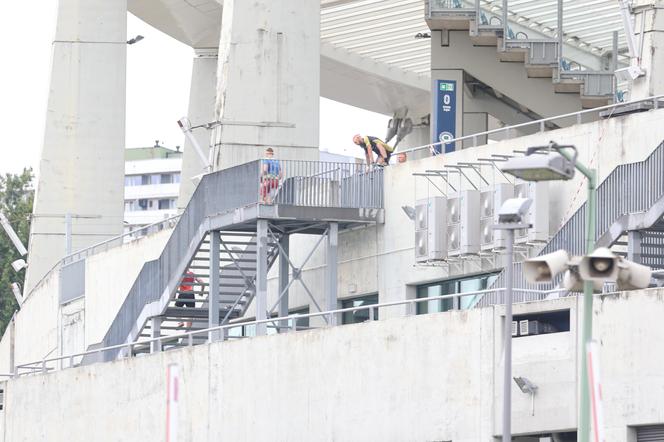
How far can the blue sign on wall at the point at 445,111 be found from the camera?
56469 millimetres

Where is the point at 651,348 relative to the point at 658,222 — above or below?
below

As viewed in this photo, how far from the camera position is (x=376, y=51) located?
7956 cm

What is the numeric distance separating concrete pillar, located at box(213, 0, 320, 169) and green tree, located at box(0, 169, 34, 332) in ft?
182

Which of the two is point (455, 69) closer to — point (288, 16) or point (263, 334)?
point (288, 16)

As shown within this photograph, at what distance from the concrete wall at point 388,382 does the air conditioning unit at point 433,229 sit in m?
4.06

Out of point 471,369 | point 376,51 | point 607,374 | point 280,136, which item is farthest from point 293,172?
point 376,51

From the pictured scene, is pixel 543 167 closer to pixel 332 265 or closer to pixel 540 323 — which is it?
pixel 540 323

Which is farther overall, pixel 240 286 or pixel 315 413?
pixel 240 286

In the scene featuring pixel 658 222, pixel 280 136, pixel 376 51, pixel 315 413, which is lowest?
pixel 315 413

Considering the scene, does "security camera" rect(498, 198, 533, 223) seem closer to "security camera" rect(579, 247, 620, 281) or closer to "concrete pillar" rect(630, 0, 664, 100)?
"security camera" rect(579, 247, 620, 281)

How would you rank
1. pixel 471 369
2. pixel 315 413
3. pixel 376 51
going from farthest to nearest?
pixel 376 51 < pixel 315 413 < pixel 471 369

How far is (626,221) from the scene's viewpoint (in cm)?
3919

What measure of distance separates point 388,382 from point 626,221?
531 centimetres

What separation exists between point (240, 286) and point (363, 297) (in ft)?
10.6
